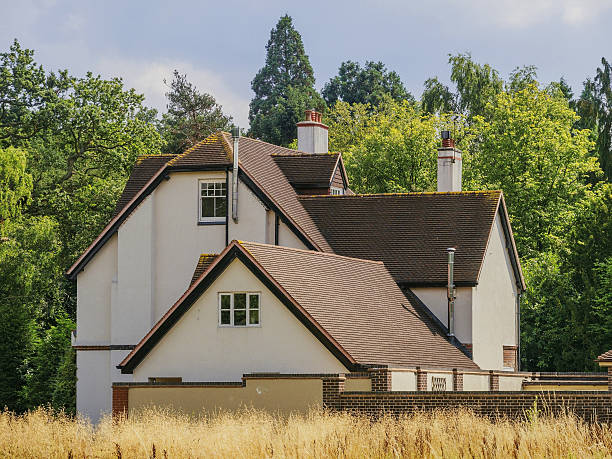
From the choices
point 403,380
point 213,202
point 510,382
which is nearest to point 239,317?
point 403,380

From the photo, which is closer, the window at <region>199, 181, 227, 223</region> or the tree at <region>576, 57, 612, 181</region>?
the window at <region>199, 181, 227, 223</region>

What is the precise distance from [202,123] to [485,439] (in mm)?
72879

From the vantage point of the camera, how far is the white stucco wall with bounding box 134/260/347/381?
35.2m

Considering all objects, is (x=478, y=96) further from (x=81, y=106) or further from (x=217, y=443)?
(x=217, y=443)

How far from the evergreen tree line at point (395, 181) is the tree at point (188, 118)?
13.5 meters

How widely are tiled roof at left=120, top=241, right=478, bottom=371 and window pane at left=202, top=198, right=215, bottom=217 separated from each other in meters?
4.90

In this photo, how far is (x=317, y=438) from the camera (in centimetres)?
2525

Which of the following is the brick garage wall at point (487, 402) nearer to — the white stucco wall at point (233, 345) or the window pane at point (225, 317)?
the white stucco wall at point (233, 345)

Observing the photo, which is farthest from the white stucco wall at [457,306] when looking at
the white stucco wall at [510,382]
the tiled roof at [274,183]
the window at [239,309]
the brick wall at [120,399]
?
the brick wall at [120,399]

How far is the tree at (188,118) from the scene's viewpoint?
92250mm

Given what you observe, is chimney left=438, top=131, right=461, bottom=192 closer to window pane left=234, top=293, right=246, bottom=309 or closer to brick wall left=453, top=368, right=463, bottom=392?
brick wall left=453, top=368, right=463, bottom=392

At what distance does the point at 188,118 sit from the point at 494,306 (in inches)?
2186

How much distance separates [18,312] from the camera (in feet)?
198

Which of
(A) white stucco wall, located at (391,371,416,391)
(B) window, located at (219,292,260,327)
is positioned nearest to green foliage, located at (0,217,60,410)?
(B) window, located at (219,292,260,327)
